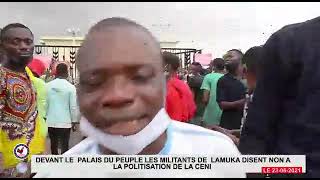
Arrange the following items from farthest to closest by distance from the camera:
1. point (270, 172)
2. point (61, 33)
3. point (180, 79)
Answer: point (180, 79), point (61, 33), point (270, 172)

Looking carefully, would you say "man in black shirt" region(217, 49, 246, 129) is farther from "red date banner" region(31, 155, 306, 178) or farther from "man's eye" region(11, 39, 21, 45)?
"red date banner" region(31, 155, 306, 178)

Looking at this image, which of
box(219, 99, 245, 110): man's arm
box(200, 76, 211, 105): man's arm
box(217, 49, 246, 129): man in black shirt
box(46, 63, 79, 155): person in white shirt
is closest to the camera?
box(46, 63, 79, 155): person in white shirt

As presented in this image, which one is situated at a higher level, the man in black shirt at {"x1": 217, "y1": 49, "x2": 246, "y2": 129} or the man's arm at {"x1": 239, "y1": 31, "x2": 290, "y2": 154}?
the man's arm at {"x1": 239, "y1": 31, "x2": 290, "y2": 154}

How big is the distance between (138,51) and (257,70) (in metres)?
0.46

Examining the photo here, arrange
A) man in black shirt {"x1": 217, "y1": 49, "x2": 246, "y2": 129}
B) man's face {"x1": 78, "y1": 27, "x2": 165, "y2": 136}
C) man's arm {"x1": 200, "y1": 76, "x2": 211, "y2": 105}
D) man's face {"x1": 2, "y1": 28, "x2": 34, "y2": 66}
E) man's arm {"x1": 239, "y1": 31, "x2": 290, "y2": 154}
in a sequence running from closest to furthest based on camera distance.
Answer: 1. man's face {"x1": 78, "y1": 27, "x2": 165, "y2": 136}
2. man's arm {"x1": 239, "y1": 31, "x2": 290, "y2": 154}
3. man's face {"x1": 2, "y1": 28, "x2": 34, "y2": 66}
4. man in black shirt {"x1": 217, "y1": 49, "x2": 246, "y2": 129}
5. man's arm {"x1": 200, "y1": 76, "x2": 211, "y2": 105}

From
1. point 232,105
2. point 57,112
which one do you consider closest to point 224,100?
point 232,105

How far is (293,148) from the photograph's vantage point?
115 centimetres

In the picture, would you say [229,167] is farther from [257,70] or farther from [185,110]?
[185,110]

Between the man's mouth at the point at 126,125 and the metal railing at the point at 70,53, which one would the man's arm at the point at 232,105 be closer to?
the metal railing at the point at 70,53

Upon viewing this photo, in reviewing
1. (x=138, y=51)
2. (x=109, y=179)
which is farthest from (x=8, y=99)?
(x=138, y=51)

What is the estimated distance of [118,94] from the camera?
38.6 inches

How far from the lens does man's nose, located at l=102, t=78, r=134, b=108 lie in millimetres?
980


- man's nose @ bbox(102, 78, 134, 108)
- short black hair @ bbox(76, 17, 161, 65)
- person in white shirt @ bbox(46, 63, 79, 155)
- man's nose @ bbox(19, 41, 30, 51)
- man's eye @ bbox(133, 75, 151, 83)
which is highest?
short black hair @ bbox(76, 17, 161, 65)

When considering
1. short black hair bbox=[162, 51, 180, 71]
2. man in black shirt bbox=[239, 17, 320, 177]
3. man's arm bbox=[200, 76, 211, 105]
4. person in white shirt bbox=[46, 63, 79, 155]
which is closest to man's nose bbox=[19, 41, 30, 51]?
person in white shirt bbox=[46, 63, 79, 155]
